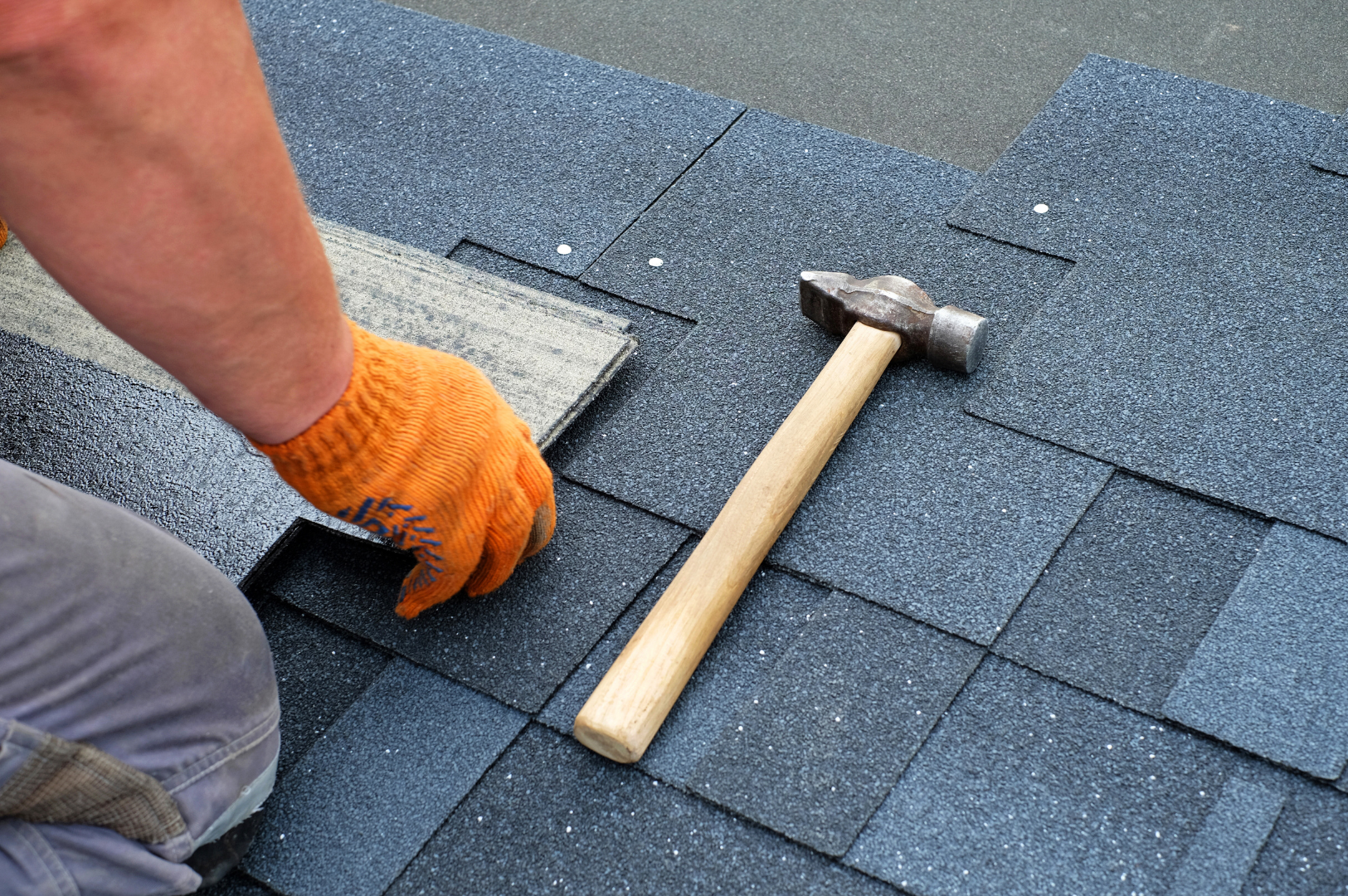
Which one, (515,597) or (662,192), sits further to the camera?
(662,192)

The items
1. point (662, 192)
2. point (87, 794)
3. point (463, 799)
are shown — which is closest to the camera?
point (87, 794)

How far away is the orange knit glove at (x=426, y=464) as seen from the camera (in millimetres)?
1228

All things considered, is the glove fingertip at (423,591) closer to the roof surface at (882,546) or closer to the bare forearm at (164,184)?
the roof surface at (882,546)

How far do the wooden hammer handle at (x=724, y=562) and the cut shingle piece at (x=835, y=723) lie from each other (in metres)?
0.11

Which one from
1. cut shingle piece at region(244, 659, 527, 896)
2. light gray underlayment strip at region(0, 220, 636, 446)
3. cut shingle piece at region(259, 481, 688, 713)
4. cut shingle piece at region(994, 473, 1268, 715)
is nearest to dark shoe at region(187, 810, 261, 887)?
cut shingle piece at region(244, 659, 527, 896)

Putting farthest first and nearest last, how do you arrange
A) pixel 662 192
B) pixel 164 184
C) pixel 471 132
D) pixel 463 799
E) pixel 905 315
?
pixel 471 132 → pixel 662 192 → pixel 905 315 → pixel 463 799 → pixel 164 184

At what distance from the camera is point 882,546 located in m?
1.69

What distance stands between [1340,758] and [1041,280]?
956 millimetres

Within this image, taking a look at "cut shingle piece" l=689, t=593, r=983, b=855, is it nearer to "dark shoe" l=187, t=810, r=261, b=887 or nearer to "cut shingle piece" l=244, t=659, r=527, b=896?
"cut shingle piece" l=244, t=659, r=527, b=896

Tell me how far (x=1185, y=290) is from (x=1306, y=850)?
1.00 metres

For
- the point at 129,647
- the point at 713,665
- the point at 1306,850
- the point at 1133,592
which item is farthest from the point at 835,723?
the point at 129,647

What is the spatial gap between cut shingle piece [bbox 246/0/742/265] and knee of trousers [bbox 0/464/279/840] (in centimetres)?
110

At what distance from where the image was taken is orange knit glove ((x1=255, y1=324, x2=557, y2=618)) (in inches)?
48.3

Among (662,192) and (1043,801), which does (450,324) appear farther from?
(1043,801)
